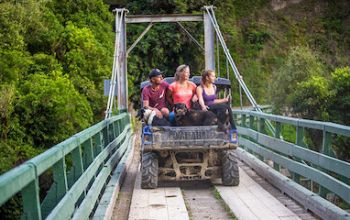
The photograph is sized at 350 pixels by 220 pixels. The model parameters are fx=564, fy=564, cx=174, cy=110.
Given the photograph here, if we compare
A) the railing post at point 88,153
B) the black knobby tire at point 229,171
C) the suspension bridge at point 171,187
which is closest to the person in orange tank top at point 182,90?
the black knobby tire at point 229,171

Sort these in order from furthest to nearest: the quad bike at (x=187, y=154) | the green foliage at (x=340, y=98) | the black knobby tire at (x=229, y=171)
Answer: the green foliage at (x=340, y=98)
the black knobby tire at (x=229, y=171)
the quad bike at (x=187, y=154)

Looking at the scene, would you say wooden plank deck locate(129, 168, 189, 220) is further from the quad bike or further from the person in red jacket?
the person in red jacket

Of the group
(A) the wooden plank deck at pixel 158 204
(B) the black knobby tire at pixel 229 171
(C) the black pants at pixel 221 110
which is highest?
(C) the black pants at pixel 221 110

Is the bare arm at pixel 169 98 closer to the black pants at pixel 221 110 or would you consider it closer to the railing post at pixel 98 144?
the black pants at pixel 221 110

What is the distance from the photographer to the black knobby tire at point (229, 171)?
8.73 metres

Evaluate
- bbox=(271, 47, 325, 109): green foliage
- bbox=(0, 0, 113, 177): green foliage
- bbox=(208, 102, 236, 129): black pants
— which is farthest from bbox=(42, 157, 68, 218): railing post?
bbox=(271, 47, 325, 109): green foliage

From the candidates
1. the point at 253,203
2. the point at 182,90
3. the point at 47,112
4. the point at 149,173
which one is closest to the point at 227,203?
the point at 253,203

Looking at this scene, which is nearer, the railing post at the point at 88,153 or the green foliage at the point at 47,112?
the railing post at the point at 88,153

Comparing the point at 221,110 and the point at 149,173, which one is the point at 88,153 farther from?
the point at 221,110

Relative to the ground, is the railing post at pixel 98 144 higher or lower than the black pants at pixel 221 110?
lower

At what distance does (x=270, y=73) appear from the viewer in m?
39.2

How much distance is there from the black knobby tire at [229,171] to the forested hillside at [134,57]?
886 cm

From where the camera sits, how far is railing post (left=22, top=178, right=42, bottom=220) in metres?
3.36

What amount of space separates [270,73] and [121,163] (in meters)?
29.8
